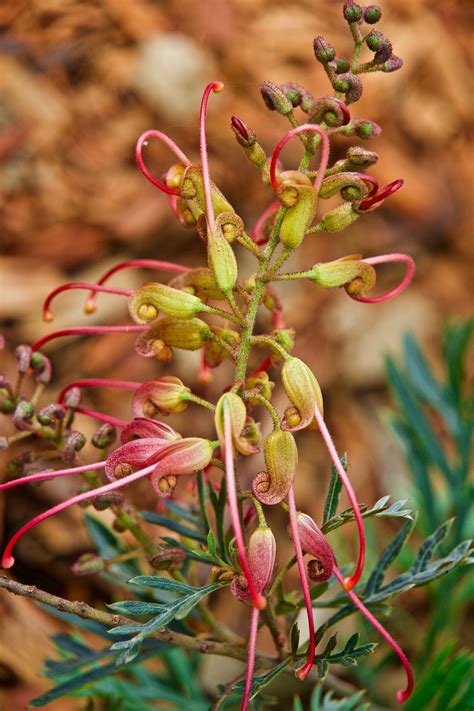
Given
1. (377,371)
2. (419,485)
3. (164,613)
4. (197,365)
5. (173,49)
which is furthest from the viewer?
(173,49)

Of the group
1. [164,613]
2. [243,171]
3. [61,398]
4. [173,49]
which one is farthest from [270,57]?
[164,613]

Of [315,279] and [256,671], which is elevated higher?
[315,279]

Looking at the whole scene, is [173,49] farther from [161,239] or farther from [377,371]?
[377,371]

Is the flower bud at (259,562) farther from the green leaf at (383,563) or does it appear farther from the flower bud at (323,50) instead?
the flower bud at (323,50)

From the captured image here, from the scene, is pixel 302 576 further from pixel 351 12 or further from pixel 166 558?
pixel 351 12

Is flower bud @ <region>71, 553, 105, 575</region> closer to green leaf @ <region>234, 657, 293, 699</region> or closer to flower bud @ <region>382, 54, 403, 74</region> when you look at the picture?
green leaf @ <region>234, 657, 293, 699</region>

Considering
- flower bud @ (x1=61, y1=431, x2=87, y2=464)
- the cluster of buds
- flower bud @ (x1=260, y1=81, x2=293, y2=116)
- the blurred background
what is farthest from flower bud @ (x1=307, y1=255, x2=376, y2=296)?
the blurred background
